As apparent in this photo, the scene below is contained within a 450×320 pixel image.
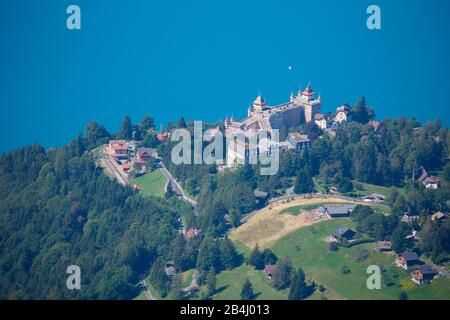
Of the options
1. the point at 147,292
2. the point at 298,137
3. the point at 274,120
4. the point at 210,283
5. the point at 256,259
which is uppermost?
the point at 274,120

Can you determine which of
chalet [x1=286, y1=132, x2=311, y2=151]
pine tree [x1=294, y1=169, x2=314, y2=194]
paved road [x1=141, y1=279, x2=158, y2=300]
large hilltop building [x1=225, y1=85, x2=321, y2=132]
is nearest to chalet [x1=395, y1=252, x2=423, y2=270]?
pine tree [x1=294, y1=169, x2=314, y2=194]

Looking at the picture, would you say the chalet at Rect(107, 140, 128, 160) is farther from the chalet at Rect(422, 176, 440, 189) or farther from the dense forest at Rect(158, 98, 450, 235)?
the chalet at Rect(422, 176, 440, 189)

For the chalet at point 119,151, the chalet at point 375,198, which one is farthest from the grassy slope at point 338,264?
the chalet at point 119,151

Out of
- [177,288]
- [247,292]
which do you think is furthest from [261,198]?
[247,292]

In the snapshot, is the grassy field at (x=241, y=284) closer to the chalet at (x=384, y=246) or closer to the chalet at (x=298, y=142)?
the chalet at (x=384, y=246)

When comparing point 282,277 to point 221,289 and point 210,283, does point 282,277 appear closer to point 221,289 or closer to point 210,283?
point 221,289

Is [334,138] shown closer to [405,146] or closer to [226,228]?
[405,146]
